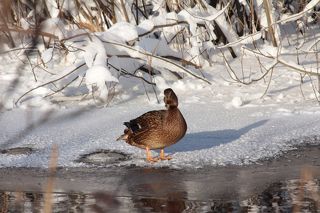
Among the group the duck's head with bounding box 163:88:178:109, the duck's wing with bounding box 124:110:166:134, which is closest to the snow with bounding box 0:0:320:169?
the duck's wing with bounding box 124:110:166:134

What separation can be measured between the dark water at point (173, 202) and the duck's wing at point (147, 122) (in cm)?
141

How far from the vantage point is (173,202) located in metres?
5.57

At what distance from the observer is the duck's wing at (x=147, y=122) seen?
7191 millimetres

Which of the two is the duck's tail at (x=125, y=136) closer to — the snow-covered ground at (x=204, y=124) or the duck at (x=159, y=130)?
the duck at (x=159, y=130)

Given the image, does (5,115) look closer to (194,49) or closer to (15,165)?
(15,165)

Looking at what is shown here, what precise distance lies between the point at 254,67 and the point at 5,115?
3.69 m

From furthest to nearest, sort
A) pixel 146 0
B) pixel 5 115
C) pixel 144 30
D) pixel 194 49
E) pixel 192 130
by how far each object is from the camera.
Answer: pixel 146 0 < pixel 194 49 < pixel 144 30 < pixel 5 115 < pixel 192 130

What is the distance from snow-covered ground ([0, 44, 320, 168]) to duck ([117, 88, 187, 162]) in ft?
0.52

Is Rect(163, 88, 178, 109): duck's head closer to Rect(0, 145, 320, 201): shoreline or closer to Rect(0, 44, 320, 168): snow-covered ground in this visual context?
Rect(0, 44, 320, 168): snow-covered ground

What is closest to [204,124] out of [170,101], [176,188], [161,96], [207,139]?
[207,139]

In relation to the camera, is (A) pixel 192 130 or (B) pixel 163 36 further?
(B) pixel 163 36

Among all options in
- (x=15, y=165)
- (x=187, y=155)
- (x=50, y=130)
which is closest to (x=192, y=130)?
(x=187, y=155)

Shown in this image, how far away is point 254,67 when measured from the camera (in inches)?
433

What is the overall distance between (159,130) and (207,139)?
2.99ft
